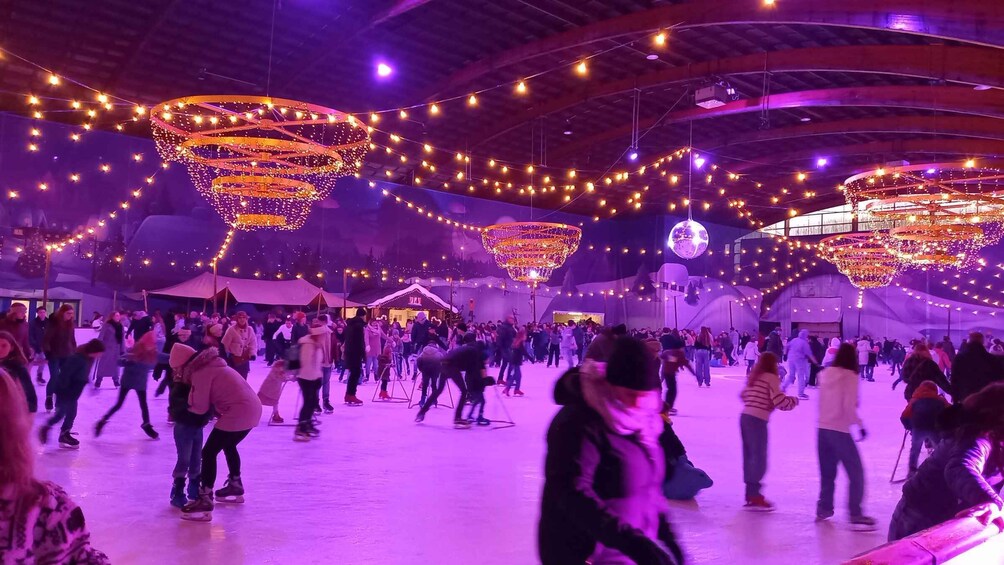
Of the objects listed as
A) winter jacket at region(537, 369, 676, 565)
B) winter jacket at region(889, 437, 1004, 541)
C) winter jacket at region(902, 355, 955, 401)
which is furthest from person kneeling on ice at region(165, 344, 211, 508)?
winter jacket at region(902, 355, 955, 401)

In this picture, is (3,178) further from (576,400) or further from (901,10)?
(576,400)

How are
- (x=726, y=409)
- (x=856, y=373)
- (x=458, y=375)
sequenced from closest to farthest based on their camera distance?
(x=856, y=373) < (x=458, y=375) < (x=726, y=409)

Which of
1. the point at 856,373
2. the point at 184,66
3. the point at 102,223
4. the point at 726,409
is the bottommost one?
the point at 726,409

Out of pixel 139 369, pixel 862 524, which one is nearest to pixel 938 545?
pixel 862 524

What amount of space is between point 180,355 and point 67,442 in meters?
2.36

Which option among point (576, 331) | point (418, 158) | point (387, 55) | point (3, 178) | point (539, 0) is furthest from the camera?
point (418, 158)

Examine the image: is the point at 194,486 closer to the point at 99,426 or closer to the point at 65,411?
the point at 65,411

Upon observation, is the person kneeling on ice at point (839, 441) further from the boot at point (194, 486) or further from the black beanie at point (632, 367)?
the boot at point (194, 486)

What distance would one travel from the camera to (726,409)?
34.0ft

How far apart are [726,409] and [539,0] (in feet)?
22.5

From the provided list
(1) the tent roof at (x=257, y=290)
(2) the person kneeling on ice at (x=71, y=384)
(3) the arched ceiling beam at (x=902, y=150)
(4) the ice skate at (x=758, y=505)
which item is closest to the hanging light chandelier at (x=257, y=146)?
(2) the person kneeling on ice at (x=71, y=384)

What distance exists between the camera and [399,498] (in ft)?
15.5

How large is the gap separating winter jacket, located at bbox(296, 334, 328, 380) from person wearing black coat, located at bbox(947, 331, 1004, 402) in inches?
211

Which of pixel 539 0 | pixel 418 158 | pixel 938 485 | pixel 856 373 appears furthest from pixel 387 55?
pixel 938 485
